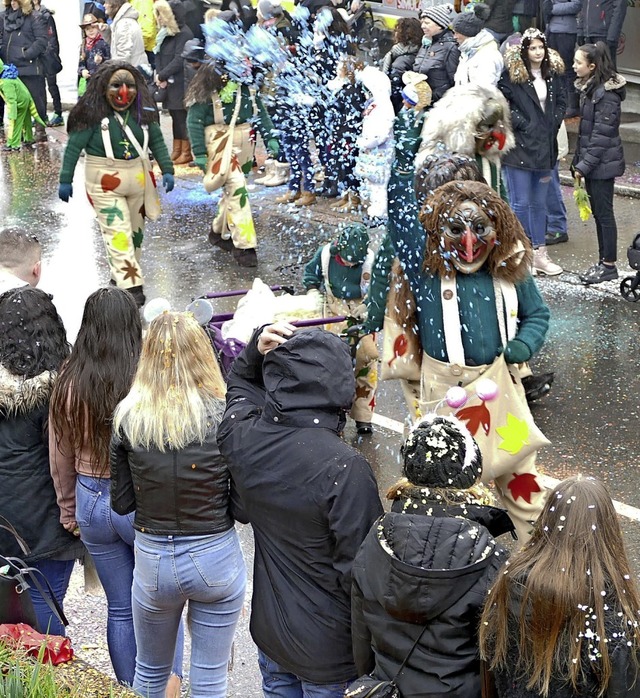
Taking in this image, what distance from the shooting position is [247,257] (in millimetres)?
10492

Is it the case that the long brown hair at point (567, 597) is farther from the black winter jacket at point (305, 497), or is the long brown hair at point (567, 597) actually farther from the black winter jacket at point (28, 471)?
the black winter jacket at point (28, 471)

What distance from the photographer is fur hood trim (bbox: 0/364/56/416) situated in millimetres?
4562

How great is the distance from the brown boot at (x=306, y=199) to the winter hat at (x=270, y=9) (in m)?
1.81

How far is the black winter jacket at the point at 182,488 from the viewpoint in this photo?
399 centimetres

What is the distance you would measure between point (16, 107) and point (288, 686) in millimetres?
13461

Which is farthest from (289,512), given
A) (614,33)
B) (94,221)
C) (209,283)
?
(614,33)

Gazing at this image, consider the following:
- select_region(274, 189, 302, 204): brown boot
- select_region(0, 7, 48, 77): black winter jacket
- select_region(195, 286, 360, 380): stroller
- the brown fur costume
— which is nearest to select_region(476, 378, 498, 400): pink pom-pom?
the brown fur costume

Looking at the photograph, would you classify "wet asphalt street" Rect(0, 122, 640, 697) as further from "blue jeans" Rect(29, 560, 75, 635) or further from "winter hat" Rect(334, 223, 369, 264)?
"winter hat" Rect(334, 223, 369, 264)

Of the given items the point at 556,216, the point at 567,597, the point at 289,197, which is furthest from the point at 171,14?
the point at 567,597

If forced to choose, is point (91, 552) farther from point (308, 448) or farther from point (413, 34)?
point (413, 34)

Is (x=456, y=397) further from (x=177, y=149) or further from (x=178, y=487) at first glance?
(x=177, y=149)

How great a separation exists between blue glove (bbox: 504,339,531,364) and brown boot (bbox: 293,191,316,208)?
6944 millimetres

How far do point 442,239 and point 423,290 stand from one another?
30cm

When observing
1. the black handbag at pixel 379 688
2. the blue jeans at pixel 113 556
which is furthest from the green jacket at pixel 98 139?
the black handbag at pixel 379 688
